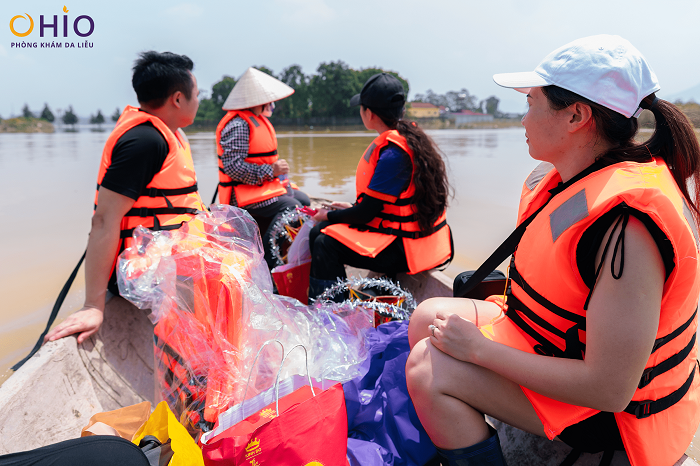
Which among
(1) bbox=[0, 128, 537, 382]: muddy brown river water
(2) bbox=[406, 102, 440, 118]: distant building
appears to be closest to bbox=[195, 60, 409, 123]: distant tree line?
(2) bbox=[406, 102, 440, 118]: distant building

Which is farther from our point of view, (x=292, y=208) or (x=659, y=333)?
(x=292, y=208)

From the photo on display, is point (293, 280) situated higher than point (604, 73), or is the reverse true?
point (604, 73)

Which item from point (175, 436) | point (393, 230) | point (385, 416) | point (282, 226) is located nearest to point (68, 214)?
point (282, 226)

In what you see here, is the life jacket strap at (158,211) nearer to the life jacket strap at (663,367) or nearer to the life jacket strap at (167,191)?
the life jacket strap at (167,191)

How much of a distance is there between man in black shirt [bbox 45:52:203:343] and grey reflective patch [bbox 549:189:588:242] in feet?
6.09

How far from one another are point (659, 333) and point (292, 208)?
2710 millimetres

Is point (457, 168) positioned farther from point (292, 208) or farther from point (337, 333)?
point (337, 333)

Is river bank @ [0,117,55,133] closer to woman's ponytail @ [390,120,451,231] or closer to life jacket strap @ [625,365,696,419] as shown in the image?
woman's ponytail @ [390,120,451,231]

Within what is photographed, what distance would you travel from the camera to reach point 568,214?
3.46ft

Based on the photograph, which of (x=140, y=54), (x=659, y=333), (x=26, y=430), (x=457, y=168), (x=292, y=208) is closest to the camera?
(x=659, y=333)

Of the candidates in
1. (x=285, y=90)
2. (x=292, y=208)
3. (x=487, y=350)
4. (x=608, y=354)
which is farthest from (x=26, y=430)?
(x=285, y=90)

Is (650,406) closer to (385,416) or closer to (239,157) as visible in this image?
(385,416)

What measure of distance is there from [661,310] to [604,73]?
1.93 ft

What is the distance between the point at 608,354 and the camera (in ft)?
3.07
